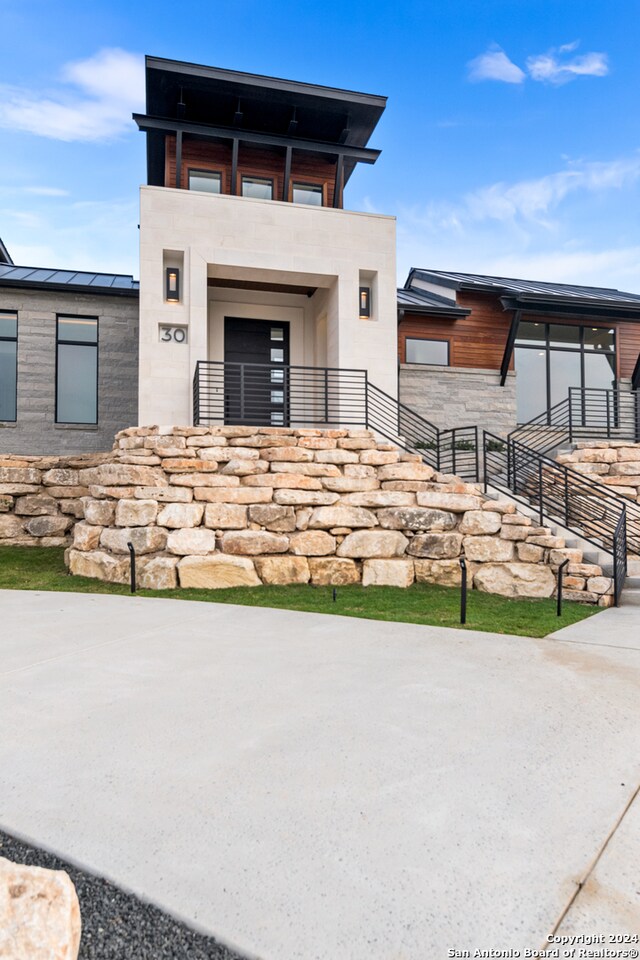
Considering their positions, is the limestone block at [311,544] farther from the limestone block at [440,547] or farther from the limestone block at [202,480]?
the limestone block at [440,547]

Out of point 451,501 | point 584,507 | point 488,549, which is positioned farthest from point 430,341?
point 488,549

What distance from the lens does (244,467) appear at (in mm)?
9539

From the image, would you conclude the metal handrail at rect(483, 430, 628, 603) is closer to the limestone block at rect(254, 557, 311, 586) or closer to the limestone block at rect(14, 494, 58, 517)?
the limestone block at rect(254, 557, 311, 586)

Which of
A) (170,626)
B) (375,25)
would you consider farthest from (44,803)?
(375,25)

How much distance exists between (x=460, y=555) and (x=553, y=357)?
993cm

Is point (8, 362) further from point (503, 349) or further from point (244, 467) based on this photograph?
point (503, 349)

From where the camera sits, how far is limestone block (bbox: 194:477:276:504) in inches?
371

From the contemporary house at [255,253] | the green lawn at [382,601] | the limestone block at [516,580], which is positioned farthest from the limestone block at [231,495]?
the limestone block at [516,580]

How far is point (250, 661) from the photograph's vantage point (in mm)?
5055

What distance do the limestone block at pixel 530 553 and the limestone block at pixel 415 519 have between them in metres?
1.18

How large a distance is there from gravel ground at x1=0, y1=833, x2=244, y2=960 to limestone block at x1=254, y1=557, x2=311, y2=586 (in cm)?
701

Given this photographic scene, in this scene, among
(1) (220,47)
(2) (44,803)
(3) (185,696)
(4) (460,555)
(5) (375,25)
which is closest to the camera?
(2) (44,803)

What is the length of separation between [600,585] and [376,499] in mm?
3764

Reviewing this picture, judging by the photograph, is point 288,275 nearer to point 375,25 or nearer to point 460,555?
point 460,555
